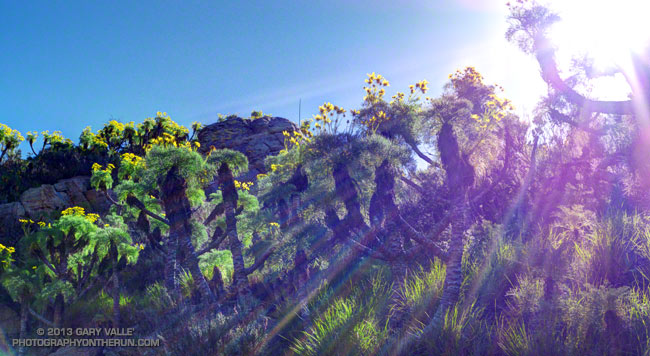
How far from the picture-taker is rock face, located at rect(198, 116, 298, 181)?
2884cm

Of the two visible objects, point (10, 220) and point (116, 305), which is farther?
point (10, 220)

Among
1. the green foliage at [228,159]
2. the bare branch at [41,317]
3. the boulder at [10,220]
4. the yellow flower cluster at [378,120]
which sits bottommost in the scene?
the bare branch at [41,317]

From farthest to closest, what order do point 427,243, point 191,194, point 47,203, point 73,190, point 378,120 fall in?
point 73,190 → point 47,203 → point 378,120 → point 191,194 → point 427,243

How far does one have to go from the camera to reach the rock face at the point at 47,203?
21.0m

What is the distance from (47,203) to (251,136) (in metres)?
13.8

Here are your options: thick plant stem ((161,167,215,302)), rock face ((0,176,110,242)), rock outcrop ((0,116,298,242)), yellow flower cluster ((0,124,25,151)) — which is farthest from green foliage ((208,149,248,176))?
yellow flower cluster ((0,124,25,151))

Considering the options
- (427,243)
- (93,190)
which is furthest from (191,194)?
(93,190)

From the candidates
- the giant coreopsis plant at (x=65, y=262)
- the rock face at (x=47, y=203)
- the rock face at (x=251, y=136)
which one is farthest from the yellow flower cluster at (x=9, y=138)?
the giant coreopsis plant at (x=65, y=262)

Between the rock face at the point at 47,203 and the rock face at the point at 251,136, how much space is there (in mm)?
8575

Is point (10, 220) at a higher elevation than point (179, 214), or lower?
lower

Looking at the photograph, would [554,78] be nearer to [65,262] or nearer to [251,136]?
[65,262]

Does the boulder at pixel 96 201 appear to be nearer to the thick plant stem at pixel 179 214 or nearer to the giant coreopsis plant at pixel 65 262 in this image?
the giant coreopsis plant at pixel 65 262

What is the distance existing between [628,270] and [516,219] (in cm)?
368

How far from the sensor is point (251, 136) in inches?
1204
